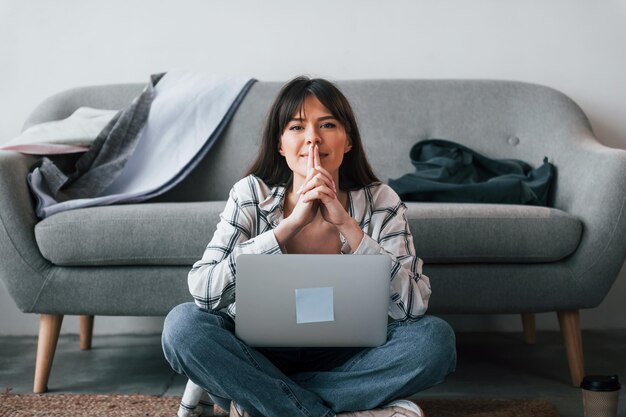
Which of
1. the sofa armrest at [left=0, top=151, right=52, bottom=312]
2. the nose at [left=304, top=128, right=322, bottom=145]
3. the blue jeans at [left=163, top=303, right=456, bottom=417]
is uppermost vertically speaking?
the nose at [left=304, top=128, right=322, bottom=145]

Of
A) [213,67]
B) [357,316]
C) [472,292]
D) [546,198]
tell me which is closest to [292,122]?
[357,316]

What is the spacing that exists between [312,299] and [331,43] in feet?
5.41

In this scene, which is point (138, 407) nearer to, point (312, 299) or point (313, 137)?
point (312, 299)

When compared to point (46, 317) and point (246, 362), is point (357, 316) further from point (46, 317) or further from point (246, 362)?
point (46, 317)

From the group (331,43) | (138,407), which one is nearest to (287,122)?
(138,407)

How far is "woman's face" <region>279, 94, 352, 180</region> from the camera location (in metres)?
1.71

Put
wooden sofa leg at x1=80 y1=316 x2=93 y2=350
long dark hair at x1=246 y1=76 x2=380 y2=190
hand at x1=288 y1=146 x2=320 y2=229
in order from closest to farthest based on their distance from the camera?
hand at x1=288 y1=146 x2=320 y2=229 < long dark hair at x1=246 y1=76 x2=380 y2=190 < wooden sofa leg at x1=80 y1=316 x2=93 y2=350

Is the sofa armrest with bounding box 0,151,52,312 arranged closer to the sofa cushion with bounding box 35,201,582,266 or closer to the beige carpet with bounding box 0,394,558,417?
the sofa cushion with bounding box 35,201,582,266

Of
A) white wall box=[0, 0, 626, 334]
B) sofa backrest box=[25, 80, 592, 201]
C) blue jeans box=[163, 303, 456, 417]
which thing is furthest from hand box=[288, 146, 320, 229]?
white wall box=[0, 0, 626, 334]

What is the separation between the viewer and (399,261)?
1.69 meters

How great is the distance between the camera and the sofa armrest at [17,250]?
2.17 metres

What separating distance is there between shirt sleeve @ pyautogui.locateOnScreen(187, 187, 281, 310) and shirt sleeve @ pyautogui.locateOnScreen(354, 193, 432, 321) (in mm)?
199

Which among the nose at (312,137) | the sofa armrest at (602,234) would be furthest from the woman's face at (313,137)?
the sofa armrest at (602,234)

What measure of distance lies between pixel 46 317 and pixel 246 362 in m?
0.88
